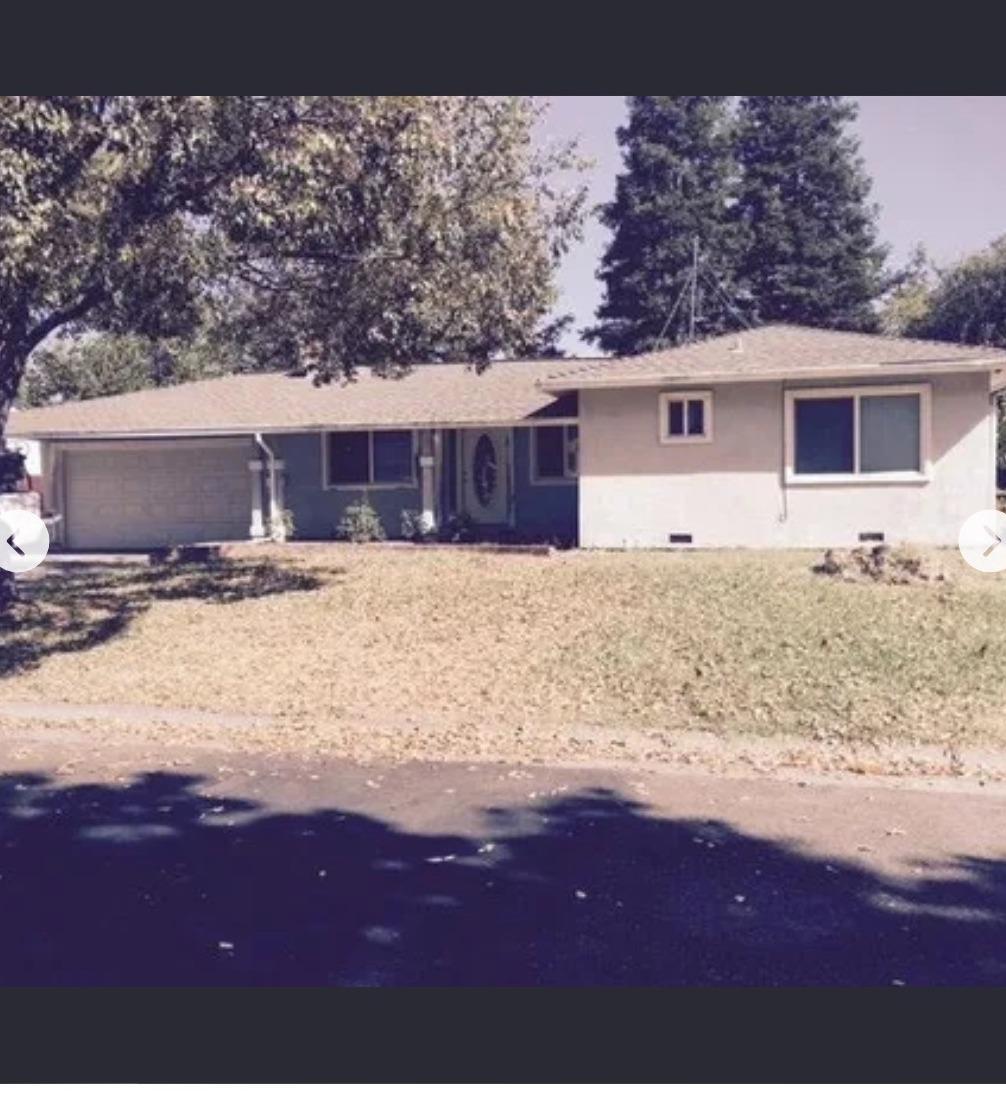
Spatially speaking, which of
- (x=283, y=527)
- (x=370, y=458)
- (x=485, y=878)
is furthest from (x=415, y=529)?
(x=485, y=878)

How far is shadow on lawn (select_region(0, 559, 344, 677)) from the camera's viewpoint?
13.3 m

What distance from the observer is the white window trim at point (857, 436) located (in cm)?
1719

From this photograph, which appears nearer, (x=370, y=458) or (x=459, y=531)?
(x=459, y=531)

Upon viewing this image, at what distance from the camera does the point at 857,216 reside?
4625 centimetres

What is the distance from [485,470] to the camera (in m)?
23.2

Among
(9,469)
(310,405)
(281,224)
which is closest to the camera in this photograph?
(281,224)

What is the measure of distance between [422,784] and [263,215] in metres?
5.84

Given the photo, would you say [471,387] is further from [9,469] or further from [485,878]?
[485,878]

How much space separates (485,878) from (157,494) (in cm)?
1990

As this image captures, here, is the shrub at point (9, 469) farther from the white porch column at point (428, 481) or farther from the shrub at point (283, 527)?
the white porch column at point (428, 481)

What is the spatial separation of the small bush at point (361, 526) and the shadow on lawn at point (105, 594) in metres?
2.82

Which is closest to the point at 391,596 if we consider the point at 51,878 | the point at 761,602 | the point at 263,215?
the point at 761,602

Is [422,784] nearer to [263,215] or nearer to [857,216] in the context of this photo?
[263,215]

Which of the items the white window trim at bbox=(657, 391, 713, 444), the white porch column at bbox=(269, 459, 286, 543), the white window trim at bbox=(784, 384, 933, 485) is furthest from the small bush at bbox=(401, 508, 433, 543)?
the white window trim at bbox=(784, 384, 933, 485)
